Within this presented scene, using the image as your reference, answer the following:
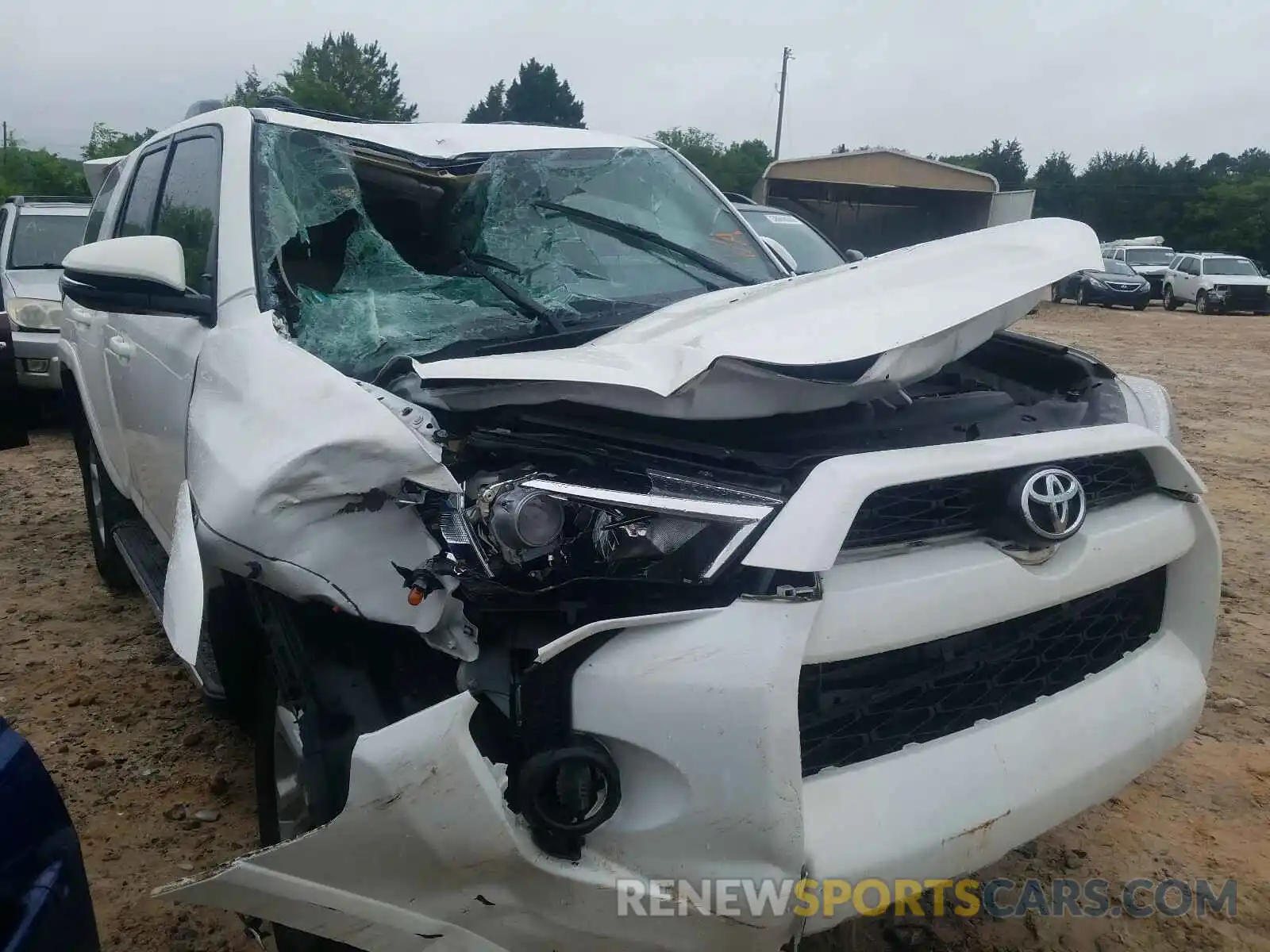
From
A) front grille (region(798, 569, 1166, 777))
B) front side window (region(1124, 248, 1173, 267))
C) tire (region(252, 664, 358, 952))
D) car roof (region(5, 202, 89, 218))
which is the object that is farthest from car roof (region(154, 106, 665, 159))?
front side window (region(1124, 248, 1173, 267))

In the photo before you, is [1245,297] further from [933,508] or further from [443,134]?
[933,508]

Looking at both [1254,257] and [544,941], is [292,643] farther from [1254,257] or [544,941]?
[1254,257]

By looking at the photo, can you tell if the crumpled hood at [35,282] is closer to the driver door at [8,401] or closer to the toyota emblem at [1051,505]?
the driver door at [8,401]

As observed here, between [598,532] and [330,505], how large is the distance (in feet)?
1.56

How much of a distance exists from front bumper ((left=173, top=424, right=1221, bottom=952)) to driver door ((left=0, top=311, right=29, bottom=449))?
1.52m

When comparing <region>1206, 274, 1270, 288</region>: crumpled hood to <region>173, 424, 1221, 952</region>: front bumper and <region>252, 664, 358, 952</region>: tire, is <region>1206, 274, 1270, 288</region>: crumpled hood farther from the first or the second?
<region>252, 664, 358, 952</region>: tire

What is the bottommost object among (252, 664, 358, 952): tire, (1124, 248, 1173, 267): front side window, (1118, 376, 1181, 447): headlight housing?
(252, 664, 358, 952): tire

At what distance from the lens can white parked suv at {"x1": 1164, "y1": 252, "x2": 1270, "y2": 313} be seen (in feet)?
77.6

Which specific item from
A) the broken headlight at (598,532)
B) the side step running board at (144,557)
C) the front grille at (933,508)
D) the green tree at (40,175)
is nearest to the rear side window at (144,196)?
the side step running board at (144,557)

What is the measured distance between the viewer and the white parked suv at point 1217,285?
2364 cm

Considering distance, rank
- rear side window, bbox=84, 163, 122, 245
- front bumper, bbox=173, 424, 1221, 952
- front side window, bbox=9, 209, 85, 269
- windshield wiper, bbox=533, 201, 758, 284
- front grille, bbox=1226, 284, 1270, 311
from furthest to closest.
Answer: front grille, bbox=1226, 284, 1270, 311 < front side window, bbox=9, 209, 85, 269 < rear side window, bbox=84, 163, 122, 245 < windshield wiper, bbox=533, 201, 758, 284 < front bumper, bbox=173, 424, 1221, 952

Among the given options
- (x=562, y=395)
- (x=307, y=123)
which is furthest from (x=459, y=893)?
(x=307, y=123)

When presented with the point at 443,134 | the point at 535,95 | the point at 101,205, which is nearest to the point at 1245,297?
the point at 443,134

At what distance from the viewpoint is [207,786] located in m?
2.96
